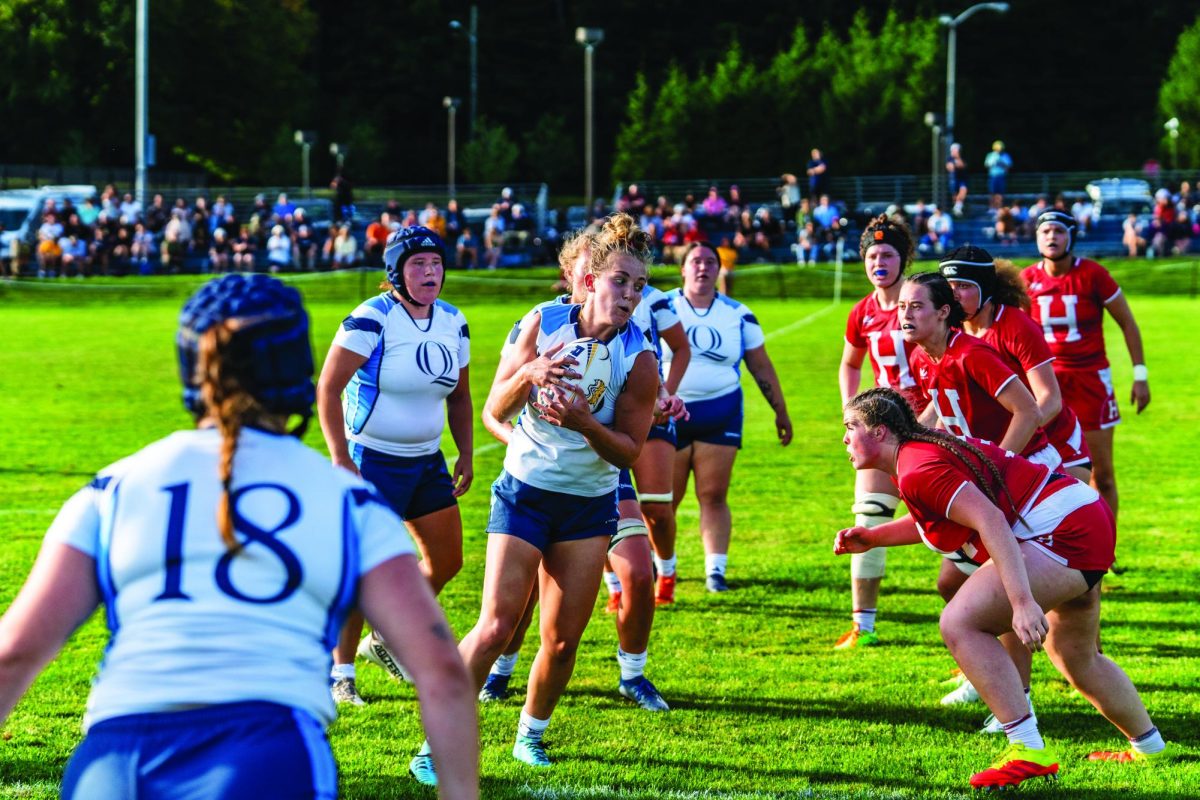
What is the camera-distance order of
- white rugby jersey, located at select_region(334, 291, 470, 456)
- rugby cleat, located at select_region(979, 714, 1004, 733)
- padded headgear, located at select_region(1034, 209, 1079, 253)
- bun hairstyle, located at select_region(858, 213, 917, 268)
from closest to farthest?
rugby cleat, located at select_region(979, 714, 1004, 733) → white rugby jersey, located at select_region(334, 291, 470, 456) → bun hairstyle, located at select_region(858, 213, 917, 268) → padded headgear, located at select_region(1034, 209, 1079, 253)

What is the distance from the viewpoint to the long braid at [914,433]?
5.15m

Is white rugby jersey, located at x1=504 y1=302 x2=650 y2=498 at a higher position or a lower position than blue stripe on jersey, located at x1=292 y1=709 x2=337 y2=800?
higher

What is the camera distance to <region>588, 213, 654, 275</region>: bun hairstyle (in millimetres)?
5406

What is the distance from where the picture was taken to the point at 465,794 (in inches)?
110

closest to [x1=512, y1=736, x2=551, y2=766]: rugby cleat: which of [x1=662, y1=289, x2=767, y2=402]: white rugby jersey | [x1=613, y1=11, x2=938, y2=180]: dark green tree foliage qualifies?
[x1=662, y1=289, x2=767, y2=402]: white rugby jersey

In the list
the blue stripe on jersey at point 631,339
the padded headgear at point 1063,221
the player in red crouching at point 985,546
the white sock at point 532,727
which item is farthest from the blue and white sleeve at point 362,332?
the padded headgear at point 1063,221

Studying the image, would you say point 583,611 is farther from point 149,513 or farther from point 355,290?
point 355,290

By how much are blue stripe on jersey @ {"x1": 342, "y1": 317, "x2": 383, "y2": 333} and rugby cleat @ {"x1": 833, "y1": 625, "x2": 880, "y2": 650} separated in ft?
10.0

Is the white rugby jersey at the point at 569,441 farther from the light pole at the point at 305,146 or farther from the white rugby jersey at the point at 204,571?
the light pole at the point at 305,146

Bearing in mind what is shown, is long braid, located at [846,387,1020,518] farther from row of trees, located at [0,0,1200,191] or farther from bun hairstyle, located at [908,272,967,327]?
row of trees, located at [0,0,1200,191]

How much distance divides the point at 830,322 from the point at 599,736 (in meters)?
24.6

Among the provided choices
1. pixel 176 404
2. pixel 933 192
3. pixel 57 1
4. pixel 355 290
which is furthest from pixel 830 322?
pixel 57 1

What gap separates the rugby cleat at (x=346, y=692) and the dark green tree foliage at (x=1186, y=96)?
2496 inches

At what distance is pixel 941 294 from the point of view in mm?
6141
